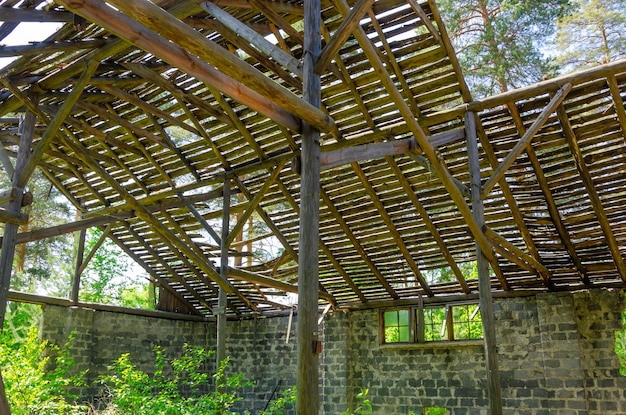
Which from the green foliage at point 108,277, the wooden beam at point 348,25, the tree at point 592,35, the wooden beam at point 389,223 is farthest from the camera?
the green foliage at point 108,277

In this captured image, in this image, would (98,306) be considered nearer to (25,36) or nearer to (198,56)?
(25,36)

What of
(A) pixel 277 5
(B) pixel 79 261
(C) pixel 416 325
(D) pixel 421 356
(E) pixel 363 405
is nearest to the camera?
(A) pixel 277 5

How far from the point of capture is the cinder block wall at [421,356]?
31.1 feet

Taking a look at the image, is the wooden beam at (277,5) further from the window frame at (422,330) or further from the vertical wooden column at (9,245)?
the window frame at (422,330)

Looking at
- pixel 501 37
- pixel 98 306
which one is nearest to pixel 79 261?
pixel 98 306

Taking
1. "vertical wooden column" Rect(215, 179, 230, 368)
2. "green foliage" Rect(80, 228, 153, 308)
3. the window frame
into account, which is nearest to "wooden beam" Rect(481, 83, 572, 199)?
"vertical wooden column" Rect(215, 179, 230, 368)

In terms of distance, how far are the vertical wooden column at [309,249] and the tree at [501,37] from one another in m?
8.06

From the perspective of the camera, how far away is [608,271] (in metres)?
9.49

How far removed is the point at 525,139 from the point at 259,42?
3569mm

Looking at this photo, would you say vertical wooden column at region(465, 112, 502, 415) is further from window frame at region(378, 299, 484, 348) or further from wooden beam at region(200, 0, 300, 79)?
window frame at region(378, 299, 484, 348)

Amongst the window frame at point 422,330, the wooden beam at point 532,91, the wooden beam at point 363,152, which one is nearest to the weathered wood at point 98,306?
the window frame at point 422,330

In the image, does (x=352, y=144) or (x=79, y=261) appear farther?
(x=79, y=261)

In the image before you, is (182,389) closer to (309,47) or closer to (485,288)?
(485,288)

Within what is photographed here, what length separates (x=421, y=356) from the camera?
1138 centimetres
